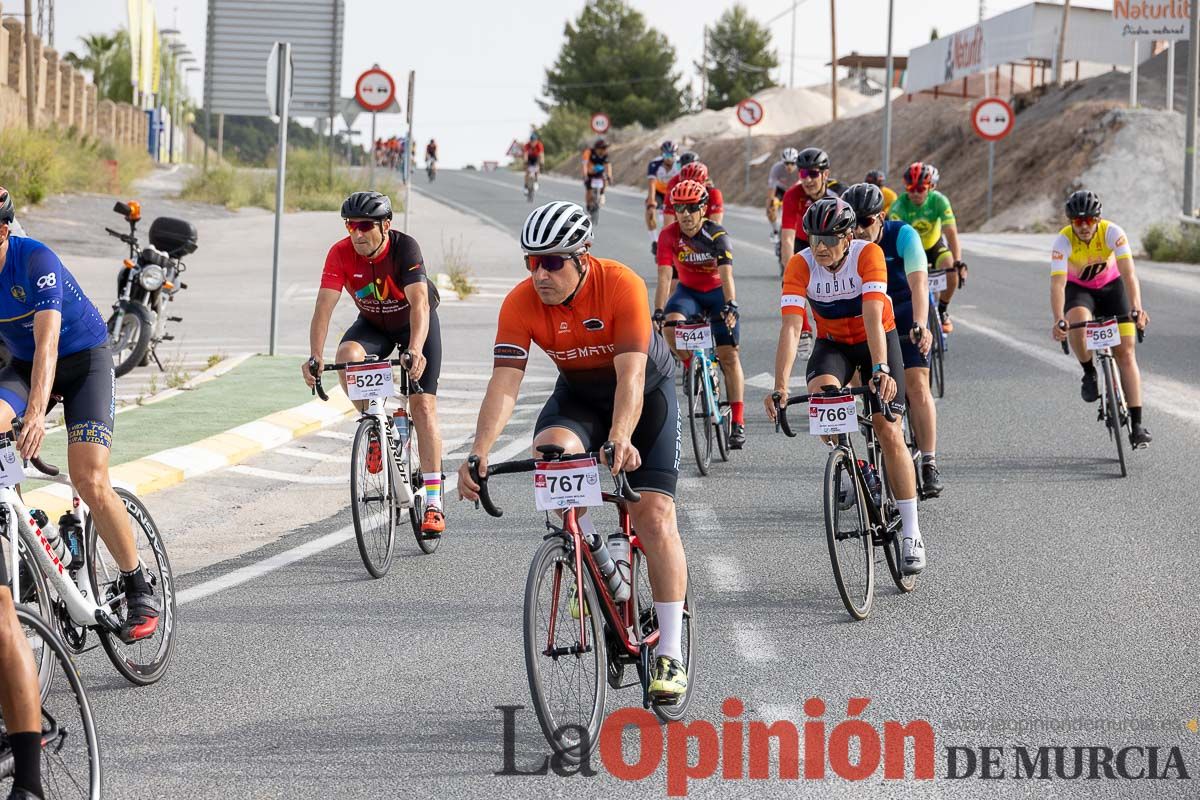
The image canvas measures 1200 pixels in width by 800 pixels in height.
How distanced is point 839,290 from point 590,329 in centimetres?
267

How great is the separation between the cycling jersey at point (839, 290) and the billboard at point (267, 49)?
1933 cm

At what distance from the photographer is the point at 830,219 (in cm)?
786

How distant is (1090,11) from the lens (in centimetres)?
4825

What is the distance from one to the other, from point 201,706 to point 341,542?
3.06 metres

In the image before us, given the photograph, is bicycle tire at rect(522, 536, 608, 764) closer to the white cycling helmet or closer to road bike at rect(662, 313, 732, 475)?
the white cycling helmet

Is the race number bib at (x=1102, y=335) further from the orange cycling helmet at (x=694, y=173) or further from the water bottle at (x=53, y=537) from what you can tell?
the water bottle at (x=53, y=537)

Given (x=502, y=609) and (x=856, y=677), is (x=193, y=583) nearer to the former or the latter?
(x=502, y=609)

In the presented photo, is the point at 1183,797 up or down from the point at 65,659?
down

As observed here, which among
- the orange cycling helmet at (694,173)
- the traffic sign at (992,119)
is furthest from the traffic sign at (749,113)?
the orange cycling helmet at (694,173)

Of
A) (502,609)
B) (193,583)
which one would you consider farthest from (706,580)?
(193,583)

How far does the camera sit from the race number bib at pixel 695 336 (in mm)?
11547

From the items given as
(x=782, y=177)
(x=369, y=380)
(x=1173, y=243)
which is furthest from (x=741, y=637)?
(x=1173, y=243)

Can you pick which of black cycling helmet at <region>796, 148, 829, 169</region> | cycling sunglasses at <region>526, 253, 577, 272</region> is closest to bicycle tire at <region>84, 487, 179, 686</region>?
cycling sunglasses at <region>526, 253, 577, 272</region>

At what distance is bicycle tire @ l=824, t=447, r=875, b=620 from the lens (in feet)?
24.1
